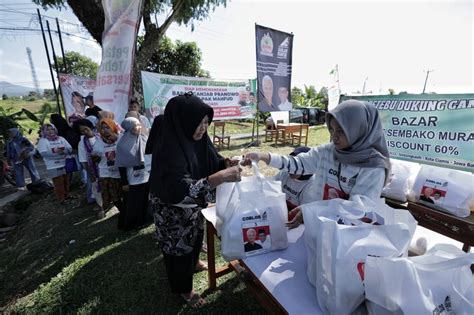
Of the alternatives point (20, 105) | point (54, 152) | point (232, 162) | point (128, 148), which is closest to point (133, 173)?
point (128, 148)

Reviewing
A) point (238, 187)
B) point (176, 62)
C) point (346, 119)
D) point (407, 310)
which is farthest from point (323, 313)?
point (176, 62)

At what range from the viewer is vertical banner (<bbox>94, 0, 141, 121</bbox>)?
116 inches

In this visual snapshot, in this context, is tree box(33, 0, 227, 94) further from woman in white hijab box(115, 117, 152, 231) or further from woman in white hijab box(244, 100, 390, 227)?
woman in white hijab box(244, 100, 390, 227)

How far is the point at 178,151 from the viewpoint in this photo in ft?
4.88

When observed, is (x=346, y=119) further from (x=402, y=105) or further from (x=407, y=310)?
(x=402, y=105)

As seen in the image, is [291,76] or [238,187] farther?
[291,76]

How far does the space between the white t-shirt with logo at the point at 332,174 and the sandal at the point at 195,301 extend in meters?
1.34

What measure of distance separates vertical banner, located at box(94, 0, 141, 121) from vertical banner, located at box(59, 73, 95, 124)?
424cm

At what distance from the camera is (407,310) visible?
0.73 metres

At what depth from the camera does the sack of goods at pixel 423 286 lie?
2.42 feet

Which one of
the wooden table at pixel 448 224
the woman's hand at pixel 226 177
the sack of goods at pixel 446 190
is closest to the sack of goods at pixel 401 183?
the sack of goods at pixel 446 190

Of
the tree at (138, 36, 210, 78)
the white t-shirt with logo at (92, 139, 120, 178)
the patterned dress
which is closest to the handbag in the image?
the white t-shirt with logo at (92, 139, 120, 178)

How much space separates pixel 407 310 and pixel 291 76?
793 cm

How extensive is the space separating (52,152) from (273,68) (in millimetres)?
6031
